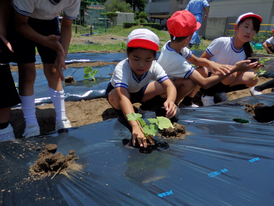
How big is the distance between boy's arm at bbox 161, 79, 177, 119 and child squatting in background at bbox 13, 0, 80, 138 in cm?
91

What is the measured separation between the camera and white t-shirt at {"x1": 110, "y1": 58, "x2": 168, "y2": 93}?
1.73m

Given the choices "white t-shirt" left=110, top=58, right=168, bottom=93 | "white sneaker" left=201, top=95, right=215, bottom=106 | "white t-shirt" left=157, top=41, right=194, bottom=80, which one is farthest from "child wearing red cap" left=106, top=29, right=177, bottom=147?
"white sneaker" left=201, top=95, right=215, bottom=106

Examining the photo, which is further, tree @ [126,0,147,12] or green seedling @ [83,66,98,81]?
tree @ [126,0,147,12]

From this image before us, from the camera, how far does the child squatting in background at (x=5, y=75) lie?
1403mm

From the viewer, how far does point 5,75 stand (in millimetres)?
1510

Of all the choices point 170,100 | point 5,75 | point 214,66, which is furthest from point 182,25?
point 5,75

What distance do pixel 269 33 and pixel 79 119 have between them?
42.1 feet

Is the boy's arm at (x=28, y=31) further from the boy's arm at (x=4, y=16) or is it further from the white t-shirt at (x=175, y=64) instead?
the white t-shirt at (x=175, y=64)

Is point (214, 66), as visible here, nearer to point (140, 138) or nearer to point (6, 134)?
point (140, 138)

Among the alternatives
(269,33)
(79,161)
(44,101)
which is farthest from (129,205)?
(269,33)

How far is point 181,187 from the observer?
0.94 metres

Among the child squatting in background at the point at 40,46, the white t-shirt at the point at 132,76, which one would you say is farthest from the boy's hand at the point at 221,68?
the child squatting in background at the point at 40,46

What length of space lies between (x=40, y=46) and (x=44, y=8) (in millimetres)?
347

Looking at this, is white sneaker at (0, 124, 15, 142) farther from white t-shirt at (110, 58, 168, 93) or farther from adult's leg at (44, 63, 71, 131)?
white t-shirt at (110, 58, 168, 93)
